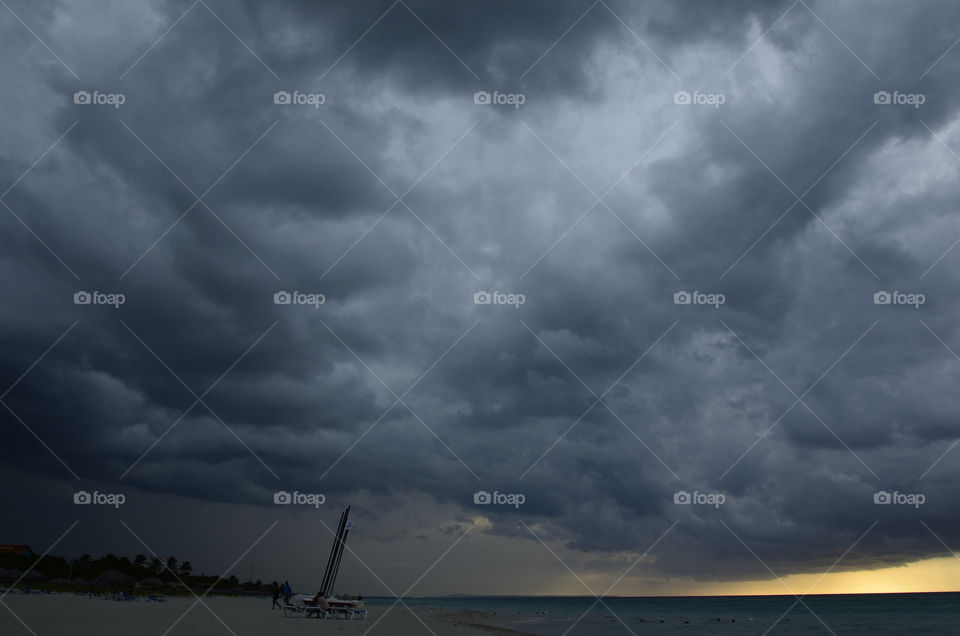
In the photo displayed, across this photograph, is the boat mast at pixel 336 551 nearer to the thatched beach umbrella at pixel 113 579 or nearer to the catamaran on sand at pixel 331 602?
the catamaran on sand at pixel 331 602

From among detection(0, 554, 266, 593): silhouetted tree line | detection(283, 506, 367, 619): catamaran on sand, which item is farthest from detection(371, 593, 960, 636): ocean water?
detection(0, 554, 266, 593): silhouetted tree line

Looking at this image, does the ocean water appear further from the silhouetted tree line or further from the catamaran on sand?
the silhouetted tree line

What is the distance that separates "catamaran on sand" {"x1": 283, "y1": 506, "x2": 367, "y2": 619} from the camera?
124ft

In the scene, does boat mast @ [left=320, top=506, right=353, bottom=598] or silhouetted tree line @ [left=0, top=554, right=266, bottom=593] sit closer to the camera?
boat mast @ [left=320, top=506, right=353, bottom=598]

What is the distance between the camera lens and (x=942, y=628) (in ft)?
180

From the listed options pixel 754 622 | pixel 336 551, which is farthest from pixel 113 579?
pixel 754 622

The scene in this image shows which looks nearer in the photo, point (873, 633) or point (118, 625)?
point (118, 625)

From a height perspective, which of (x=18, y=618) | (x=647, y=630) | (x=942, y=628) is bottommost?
(x=18, y=618)

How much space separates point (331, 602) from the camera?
38188 mm

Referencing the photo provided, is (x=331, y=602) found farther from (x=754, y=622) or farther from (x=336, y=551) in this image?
(x=754, y=622)

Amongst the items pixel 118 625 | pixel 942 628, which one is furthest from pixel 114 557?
pixel 942 628

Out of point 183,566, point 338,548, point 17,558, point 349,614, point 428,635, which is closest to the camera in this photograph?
point 428,635

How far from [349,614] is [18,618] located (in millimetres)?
18348

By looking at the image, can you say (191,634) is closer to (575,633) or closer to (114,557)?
(575,633)
